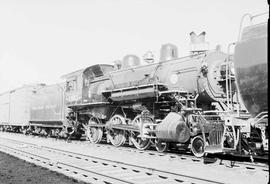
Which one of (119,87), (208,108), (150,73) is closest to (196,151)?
(208,108)

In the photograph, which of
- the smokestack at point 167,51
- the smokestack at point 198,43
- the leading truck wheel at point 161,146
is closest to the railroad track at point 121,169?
the leading truck wheel at point 161,146

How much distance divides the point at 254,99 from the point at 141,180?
9.66 feet

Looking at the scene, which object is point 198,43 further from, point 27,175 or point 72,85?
point 72,85

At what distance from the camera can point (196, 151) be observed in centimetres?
1098

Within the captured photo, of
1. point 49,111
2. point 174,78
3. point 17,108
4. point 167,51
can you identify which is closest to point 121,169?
point 174,78

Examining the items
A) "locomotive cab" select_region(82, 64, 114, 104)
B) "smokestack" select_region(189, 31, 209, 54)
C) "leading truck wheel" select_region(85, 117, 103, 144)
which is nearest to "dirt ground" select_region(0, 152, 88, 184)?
"leading truck wheel" select_region(85, 117, 103, 144)

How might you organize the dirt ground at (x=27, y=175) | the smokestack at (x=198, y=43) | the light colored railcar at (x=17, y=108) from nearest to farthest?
1. the dirt ground at (x=27, y=175)
2. the smokestack at (x=198, y=43)
3. the light colored railcar at (x=17, y=108)

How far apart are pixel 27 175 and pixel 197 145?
17.7 ft

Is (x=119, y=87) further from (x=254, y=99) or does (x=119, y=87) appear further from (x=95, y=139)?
(x=254, y=99)

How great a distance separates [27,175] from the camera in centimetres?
829

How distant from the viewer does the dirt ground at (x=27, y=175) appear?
7.50 meters

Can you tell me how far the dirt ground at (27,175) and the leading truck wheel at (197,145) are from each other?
4512 millimetres

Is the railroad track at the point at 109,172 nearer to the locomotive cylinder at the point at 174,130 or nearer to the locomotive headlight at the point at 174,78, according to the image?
the locomotive cylinder at the point at 174,130

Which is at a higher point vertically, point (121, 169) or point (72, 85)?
point (72, 85)
